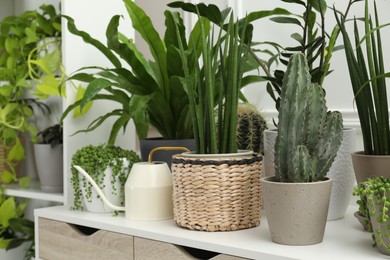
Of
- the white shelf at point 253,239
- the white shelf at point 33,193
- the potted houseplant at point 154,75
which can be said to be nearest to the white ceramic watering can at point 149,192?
the white shelf at point 253,239

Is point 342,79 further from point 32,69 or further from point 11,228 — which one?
point 11,228

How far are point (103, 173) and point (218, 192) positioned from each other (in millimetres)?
324

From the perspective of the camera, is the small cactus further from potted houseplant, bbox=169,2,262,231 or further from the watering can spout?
the watering can spout

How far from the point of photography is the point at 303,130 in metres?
0.85

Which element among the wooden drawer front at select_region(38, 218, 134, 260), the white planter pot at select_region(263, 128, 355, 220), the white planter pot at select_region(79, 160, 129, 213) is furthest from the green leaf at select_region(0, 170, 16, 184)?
the white planter pot at select_region(263, 128, 355, 220)

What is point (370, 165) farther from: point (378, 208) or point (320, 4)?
point (320, 4)

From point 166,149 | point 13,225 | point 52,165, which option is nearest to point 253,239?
point 166,149

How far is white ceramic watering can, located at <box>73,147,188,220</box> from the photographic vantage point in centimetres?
108

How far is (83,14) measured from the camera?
1.43 metres

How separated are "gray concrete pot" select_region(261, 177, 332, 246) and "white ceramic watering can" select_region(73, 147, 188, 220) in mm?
293

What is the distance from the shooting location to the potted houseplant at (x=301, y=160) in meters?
0.83

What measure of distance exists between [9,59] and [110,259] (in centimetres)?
84

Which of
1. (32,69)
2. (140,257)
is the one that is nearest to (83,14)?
(32,69)

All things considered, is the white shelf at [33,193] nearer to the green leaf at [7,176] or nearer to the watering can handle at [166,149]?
the green leaf at [7,176]
